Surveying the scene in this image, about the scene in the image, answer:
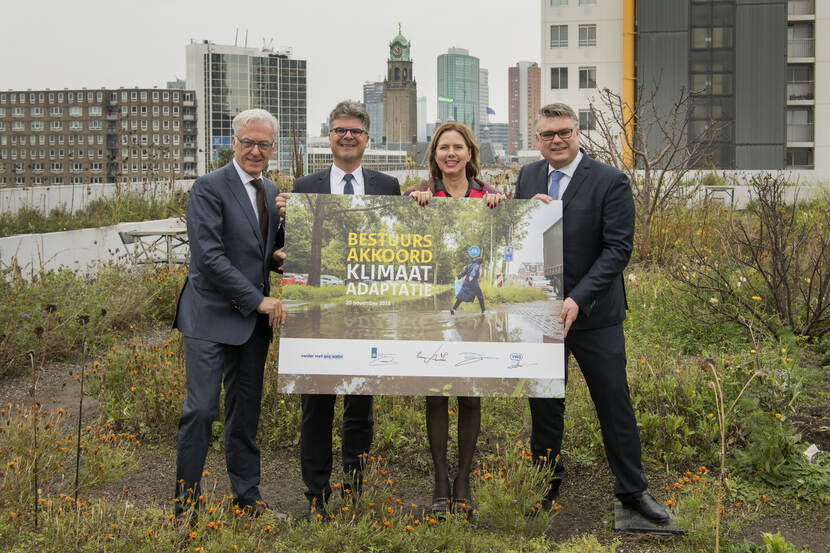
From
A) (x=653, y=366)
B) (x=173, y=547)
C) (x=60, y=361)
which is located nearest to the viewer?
(x=173, y=547)

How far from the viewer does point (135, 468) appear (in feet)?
16.2

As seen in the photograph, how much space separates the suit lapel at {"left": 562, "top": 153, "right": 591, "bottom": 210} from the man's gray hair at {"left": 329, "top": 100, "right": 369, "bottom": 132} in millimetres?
1159

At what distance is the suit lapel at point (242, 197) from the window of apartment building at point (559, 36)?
5181 cm

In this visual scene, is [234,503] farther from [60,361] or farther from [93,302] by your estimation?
[93,302]

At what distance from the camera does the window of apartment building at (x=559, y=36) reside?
5262 centimetres

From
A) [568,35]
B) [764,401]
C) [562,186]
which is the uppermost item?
[568,35]

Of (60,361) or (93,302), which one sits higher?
(93,302)

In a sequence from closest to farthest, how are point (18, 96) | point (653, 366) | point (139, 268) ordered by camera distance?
point (653, 366), point (139, 268), point (18, 96)

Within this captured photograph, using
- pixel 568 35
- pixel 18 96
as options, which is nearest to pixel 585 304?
pixel 568 35

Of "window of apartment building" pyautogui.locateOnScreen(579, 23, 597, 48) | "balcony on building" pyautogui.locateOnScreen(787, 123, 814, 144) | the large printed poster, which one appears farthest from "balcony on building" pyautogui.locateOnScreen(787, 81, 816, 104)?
the large printed poster

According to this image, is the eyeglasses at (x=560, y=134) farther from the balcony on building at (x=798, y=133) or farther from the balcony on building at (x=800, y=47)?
the balcony on building at (x=800, y=47)

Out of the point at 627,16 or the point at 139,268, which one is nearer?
the point at 139,268

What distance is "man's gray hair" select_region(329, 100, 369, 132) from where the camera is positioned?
4.30m

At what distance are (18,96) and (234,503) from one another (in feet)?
696
